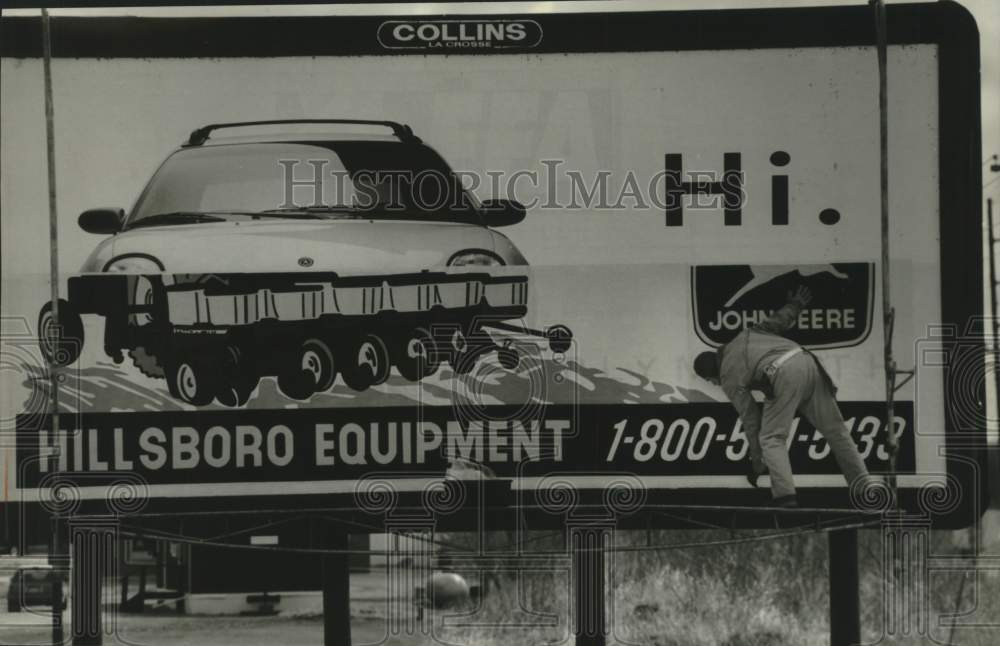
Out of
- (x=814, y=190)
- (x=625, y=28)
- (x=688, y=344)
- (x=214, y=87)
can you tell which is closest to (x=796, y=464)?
(x=688, y=344)

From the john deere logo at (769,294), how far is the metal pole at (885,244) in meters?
0.08

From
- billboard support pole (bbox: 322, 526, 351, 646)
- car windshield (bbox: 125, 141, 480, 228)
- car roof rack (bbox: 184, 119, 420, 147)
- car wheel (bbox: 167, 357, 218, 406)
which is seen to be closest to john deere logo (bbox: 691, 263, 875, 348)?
car windshield (bbox: 125, 141, 480, 228)

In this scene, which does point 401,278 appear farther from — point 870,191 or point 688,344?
point 870,191

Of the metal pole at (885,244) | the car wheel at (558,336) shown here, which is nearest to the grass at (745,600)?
the metal pole at (885,244)

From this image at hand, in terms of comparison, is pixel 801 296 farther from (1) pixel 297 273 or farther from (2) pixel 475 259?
(1) pixel 297 273

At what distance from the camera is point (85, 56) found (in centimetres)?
569

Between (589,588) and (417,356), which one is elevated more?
(417,356)

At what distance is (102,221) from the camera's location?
5.59m

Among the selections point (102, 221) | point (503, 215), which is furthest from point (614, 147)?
point (102, 221)

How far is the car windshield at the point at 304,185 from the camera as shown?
559 centimetres

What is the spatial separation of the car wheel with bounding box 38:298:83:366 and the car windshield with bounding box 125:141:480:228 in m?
0.49

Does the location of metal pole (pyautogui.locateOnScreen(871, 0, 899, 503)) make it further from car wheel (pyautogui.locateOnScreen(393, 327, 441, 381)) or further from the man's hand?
car wheel (pyautogui.locateOnScreen(393, 327, 441, 381))

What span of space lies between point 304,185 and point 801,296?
7.50 feet

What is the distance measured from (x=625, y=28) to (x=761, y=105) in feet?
2.33
